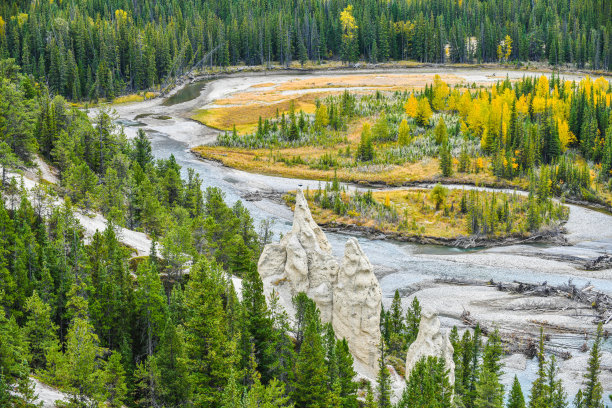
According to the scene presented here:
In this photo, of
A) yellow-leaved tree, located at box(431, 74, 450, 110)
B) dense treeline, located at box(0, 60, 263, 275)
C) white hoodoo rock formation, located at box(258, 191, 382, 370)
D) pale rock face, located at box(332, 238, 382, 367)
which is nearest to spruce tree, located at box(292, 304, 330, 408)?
pale rock face, located at box(332, 238, 382, 367)

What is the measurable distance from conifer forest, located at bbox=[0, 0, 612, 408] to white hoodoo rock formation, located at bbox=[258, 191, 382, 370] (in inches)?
6.4

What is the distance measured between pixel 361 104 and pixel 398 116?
14198 mm

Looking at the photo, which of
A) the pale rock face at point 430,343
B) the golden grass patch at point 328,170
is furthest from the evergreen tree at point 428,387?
the golden grass patch at point 328,170

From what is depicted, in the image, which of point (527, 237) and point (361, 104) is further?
point (361, 104)

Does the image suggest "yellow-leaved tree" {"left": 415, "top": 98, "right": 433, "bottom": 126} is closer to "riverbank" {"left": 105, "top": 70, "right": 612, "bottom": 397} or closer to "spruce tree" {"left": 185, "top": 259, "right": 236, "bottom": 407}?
"riverbank" {"left": 105, "top": 70, "right": 612, "bottom": 397}

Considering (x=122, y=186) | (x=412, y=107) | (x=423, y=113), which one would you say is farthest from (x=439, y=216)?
(x=122, y=186)

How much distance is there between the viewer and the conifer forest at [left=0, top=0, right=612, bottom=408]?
136 ft

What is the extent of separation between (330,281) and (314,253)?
8.13 feet

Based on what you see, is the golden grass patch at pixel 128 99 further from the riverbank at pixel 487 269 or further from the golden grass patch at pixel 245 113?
the riverbank at pixel 487 269

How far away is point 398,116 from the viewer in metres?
141

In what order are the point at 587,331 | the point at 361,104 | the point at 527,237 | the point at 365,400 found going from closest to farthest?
the point at 365,400
the point at 587,331
the point at 527,237
the point at 361,104

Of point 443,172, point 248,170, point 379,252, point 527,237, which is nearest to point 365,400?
point 379,252

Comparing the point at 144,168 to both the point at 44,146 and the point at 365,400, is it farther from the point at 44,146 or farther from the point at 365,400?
the point at 365,400

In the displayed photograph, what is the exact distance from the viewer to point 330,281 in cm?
5103
